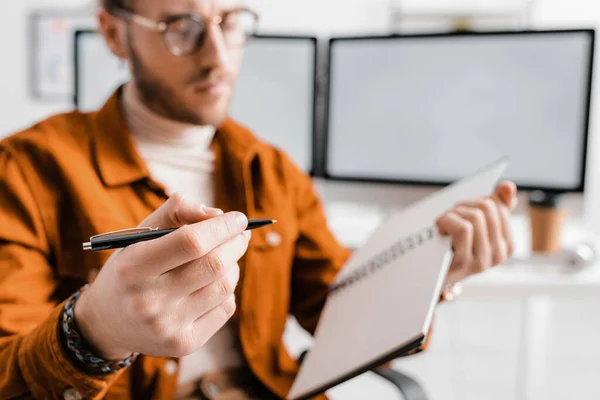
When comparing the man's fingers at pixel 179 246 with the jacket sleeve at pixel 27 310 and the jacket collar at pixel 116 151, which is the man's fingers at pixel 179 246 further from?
the jacket collar at pixel 116 151

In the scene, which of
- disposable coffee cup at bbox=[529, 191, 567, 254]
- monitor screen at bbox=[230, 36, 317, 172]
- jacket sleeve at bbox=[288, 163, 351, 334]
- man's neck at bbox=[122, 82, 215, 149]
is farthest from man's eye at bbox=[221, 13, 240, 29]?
disposable coffee cup at bbox=[529, 191, 567, 254]

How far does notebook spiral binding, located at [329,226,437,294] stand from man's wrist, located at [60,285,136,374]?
14.2 inches

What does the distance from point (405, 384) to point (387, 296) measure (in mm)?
223

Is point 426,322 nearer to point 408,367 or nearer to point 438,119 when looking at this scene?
point 438,119

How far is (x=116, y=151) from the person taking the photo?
0.81 meters

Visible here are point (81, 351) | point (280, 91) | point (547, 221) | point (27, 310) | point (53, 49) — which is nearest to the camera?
point (81, 351)

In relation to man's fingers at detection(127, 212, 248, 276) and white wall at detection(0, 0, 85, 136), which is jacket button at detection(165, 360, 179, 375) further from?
white wall at detection(0, 0, 85, 136)

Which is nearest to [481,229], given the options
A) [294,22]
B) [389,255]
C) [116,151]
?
[389,255]

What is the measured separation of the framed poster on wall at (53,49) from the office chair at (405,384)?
2196mm

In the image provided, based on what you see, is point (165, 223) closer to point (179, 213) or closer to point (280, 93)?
point (179, 213)

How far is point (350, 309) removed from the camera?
2.54ft

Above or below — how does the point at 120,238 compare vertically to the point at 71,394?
above

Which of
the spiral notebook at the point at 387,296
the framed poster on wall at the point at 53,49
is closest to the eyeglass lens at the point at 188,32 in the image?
the spiral notebook at the point at 387,296

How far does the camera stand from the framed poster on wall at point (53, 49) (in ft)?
8.42
